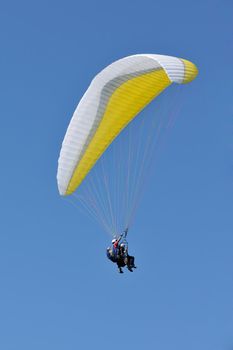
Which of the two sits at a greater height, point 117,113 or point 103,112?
point 117,113

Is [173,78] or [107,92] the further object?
[107,92]

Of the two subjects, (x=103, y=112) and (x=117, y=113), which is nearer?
(x=103, y=112)

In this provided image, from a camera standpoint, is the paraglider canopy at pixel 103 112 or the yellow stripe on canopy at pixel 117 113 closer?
the paraglider canopy at pixel 103 112

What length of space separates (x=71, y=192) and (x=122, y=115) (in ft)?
9.51

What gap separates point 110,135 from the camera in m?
37.6

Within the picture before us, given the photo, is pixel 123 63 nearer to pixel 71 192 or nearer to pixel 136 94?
pixel 136 94

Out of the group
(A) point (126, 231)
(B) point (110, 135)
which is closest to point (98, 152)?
(B) point (110, 135)

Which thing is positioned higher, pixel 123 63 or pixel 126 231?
pixel 123 63

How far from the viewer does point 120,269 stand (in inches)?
1417

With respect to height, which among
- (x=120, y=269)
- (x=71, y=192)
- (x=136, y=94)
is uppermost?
(x=136, y=94)

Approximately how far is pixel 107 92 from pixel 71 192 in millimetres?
3389

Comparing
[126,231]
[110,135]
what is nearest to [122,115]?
[110,135]

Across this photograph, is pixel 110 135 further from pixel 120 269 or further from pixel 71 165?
pixel 120 269

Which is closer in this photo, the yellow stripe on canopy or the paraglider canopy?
the paraglider canopy
